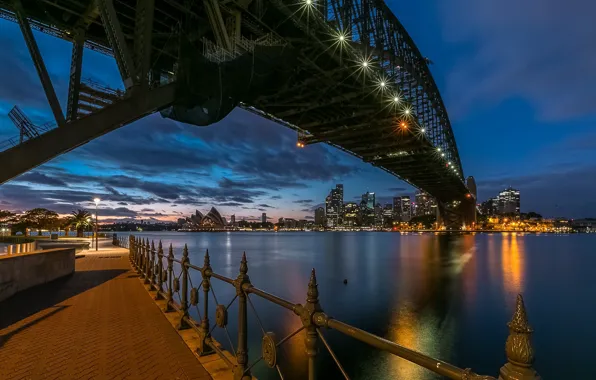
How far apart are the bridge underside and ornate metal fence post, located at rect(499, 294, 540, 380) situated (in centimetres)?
1244

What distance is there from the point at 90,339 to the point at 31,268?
7.03 meters

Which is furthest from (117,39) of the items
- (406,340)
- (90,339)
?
(406,340)

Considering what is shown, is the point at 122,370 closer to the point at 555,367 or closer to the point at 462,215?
the point at 555,367

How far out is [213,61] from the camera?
13.6m

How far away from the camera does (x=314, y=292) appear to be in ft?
9.20

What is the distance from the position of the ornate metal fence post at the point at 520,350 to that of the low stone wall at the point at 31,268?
459 inches

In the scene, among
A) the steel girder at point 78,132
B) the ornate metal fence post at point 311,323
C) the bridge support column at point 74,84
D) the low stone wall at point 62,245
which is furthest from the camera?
the low stone wall at point 62,245

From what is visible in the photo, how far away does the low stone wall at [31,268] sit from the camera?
9438 millimetres

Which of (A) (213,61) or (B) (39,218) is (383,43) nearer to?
(A) (213,61)

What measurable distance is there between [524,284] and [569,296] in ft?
15.6

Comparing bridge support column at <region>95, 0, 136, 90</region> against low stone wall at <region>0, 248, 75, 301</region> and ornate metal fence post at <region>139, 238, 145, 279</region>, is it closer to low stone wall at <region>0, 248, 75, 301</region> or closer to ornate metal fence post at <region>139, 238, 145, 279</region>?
ornate metal fence post at <region>139, 238, 145, 279</region>

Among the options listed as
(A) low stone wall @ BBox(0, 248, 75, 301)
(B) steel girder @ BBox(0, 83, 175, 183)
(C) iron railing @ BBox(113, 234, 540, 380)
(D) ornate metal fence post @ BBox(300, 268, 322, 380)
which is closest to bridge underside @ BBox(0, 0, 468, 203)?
(B) steel girder @ BBox(0, 83, 175, 183)

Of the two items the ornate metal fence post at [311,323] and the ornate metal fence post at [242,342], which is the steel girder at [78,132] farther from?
the ornate metal fence post at [311,323]

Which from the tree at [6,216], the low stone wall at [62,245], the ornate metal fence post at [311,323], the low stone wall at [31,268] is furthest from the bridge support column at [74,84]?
the tree at [6,216]
